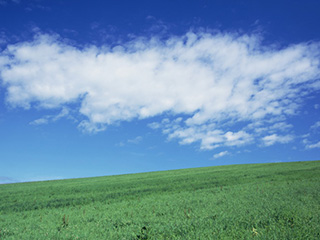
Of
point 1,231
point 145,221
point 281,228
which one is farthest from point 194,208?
point 1,231

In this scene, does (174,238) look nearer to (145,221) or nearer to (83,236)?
(145,221)

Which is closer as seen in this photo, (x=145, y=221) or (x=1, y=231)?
(x=145, y=221)

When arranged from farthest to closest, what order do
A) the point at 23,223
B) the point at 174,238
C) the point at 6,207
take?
the point at 6,207 → the point at 23,223 → the point at 174,238

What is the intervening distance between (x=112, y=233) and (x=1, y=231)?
397 cm

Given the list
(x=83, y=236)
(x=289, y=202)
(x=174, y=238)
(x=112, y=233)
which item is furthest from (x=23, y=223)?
(x=289, y=202)

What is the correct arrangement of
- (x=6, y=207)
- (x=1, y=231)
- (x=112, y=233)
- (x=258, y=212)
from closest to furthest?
(x=112, y=233)
(x=258, y=212)
(x=1, y=231)
(x=6, y=207)

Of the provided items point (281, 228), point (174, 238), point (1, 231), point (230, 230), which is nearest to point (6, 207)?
point (1, 231)

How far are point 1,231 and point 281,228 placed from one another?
803 centimetres

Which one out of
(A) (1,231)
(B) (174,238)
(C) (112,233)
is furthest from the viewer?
(A) (1,231)

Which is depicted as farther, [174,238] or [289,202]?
[289,202]

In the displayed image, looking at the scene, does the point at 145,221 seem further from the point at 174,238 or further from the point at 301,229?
the point at 301,229

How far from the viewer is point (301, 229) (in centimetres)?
516

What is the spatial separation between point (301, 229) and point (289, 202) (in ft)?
8.75

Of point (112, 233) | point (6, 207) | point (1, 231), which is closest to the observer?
point (112, 233)
